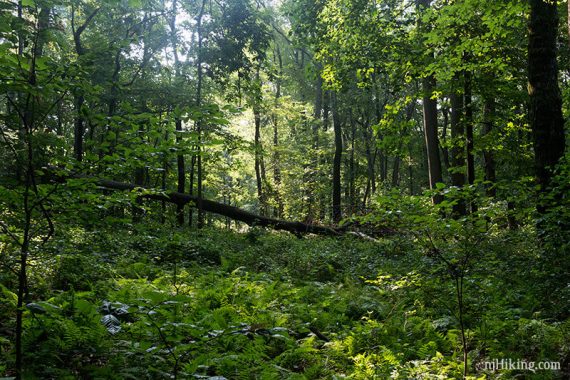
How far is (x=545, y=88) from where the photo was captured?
23.3 feet

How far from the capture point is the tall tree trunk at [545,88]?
7.05 metres

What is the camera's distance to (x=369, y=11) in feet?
35.5

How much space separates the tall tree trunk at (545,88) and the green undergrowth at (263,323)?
1887 millimetres

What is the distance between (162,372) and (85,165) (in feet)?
6.20

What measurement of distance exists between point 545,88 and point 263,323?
22.5ft

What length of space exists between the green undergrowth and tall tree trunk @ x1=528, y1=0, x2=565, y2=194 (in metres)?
1.89

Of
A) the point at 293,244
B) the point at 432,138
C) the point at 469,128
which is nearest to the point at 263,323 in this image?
the point at 293,244

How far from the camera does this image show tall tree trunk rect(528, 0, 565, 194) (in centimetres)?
705

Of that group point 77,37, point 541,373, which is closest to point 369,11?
point 541,373

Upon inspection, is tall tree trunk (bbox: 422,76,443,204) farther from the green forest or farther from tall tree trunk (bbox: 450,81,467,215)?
tall tree trunk (bbox: 450,81,467,215)

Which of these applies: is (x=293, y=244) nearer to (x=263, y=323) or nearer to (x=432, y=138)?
(x=432, y=138)

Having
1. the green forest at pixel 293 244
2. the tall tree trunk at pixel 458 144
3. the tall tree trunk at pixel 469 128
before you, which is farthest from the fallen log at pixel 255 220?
the tall tree trunk at pixel 469 128

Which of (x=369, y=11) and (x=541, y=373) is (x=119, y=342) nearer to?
(x=541, y=373)

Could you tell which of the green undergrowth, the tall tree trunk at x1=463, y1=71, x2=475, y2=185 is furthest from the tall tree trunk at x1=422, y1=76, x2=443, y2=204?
the green undergrowth
